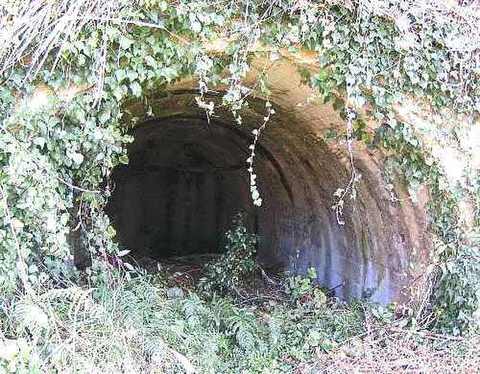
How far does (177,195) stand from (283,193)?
4382 mm

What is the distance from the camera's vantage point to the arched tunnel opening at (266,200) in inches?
243

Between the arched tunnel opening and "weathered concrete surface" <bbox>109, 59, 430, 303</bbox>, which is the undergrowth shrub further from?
"weathered concrete surface" <bbox>109, 59, 430, 303</bbox>

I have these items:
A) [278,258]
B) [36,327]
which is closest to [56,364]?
[36,327]

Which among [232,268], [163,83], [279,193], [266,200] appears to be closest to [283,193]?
[279,193]

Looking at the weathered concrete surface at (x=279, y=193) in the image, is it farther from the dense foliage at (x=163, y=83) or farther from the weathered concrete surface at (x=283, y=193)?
the dense foliage at (x=163, y=83)

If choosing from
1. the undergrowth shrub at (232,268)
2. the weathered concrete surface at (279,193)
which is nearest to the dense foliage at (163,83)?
the weathered concrete surface at (279,193)

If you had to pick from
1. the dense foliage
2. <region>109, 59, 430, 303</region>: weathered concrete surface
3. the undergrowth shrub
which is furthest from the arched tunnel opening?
the dense foliage

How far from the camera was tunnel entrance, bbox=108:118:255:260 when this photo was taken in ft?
34.1

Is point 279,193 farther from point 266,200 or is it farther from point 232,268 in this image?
point 232,268

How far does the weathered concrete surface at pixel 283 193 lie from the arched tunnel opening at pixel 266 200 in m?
0.02

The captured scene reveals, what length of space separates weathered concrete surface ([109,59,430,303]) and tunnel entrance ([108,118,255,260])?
0.02 m

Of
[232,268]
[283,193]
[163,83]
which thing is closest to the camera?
[163,83]

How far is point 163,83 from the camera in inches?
178

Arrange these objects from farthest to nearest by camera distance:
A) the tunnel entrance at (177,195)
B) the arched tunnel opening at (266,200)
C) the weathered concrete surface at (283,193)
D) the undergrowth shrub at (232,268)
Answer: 1. the tunnel entrance at (177,195)
2. the undergrowth shrub at (232,268)
3. the arched tunnel opening at (266,200)
4. the weathered concrete surface at (283,193)
